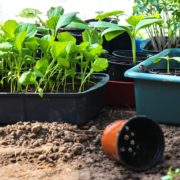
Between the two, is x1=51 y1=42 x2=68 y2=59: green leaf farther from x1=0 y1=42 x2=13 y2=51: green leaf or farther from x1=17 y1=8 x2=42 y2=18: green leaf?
x1=17 y1=8 x2=42 y2=18: green leaf

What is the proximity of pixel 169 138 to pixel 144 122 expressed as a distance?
24cm

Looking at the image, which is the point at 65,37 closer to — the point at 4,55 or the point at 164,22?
the point at 4,55

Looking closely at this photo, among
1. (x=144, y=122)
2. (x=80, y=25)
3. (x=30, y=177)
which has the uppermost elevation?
(x=80, y=25)

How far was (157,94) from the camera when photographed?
201 cm

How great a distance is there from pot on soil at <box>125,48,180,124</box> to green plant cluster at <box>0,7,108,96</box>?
16 cm

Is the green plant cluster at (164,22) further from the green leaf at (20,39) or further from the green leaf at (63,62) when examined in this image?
the green leaf at (20,39)

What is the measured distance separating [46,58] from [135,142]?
1.93 ft

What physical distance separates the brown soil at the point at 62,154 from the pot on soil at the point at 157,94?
6 centimetres

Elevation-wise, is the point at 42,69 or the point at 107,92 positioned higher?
the point at 42,69

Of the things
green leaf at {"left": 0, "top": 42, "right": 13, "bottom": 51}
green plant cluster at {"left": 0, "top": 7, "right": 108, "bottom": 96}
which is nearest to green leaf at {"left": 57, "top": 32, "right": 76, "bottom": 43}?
green plant cluster at {"left": 0, "top": 7, "right": 108, "bottom": 96}

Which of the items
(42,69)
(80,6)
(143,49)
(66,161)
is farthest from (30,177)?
(80,6)

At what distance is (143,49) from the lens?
2.62 m

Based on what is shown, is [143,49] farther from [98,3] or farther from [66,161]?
[98,3]

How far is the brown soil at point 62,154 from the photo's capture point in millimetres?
1598
